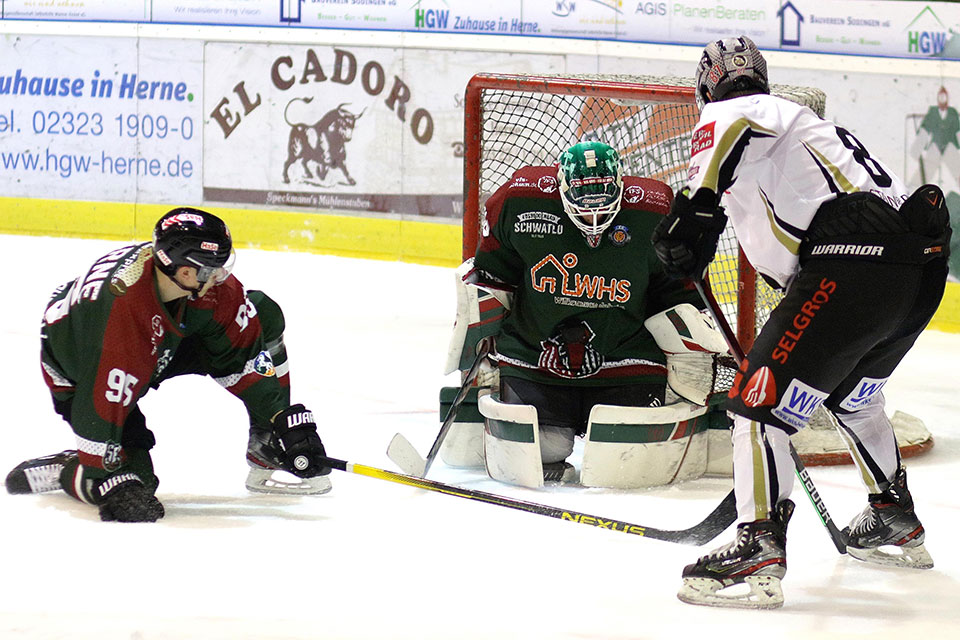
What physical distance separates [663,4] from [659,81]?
373 cm

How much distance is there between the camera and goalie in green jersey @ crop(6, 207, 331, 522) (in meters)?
2.82

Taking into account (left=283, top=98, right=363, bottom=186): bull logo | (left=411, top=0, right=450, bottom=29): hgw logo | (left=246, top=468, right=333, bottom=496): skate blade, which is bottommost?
(left=246, top=468, right=333, bottom=496): skate blade

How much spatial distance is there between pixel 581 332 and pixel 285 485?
90 centimetres

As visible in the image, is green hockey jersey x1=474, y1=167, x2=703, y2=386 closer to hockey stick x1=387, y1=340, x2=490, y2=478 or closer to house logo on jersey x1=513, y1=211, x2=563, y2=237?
house logo on jersey x1=513, y1=211, x2=563, y2=237

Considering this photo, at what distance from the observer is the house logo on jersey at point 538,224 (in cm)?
341

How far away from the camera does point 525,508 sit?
109 inches

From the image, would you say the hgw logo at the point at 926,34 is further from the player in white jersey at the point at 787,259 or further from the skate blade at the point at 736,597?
the skate blade at the point at 736,597

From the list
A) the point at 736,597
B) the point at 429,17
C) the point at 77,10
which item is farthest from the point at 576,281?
the point at 77,10

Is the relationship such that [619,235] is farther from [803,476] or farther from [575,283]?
[803,476]

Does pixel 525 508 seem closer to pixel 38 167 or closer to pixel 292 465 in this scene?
pixel 292 465

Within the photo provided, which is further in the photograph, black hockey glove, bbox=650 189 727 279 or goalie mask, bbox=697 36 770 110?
goalie mask, bbox=697 36 770 110

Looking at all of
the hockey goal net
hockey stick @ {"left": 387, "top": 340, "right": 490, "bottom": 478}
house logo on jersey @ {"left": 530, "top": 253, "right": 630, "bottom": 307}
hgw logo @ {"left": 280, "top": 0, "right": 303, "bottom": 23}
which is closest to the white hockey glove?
house logo on jersey @ {"left": 530, "top": 253, "right": 630, "bottom": 307}

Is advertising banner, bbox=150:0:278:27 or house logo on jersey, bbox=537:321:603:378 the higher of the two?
advertising banner, bbox=150:0:278:27

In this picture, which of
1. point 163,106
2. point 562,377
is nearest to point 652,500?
point 562,377
